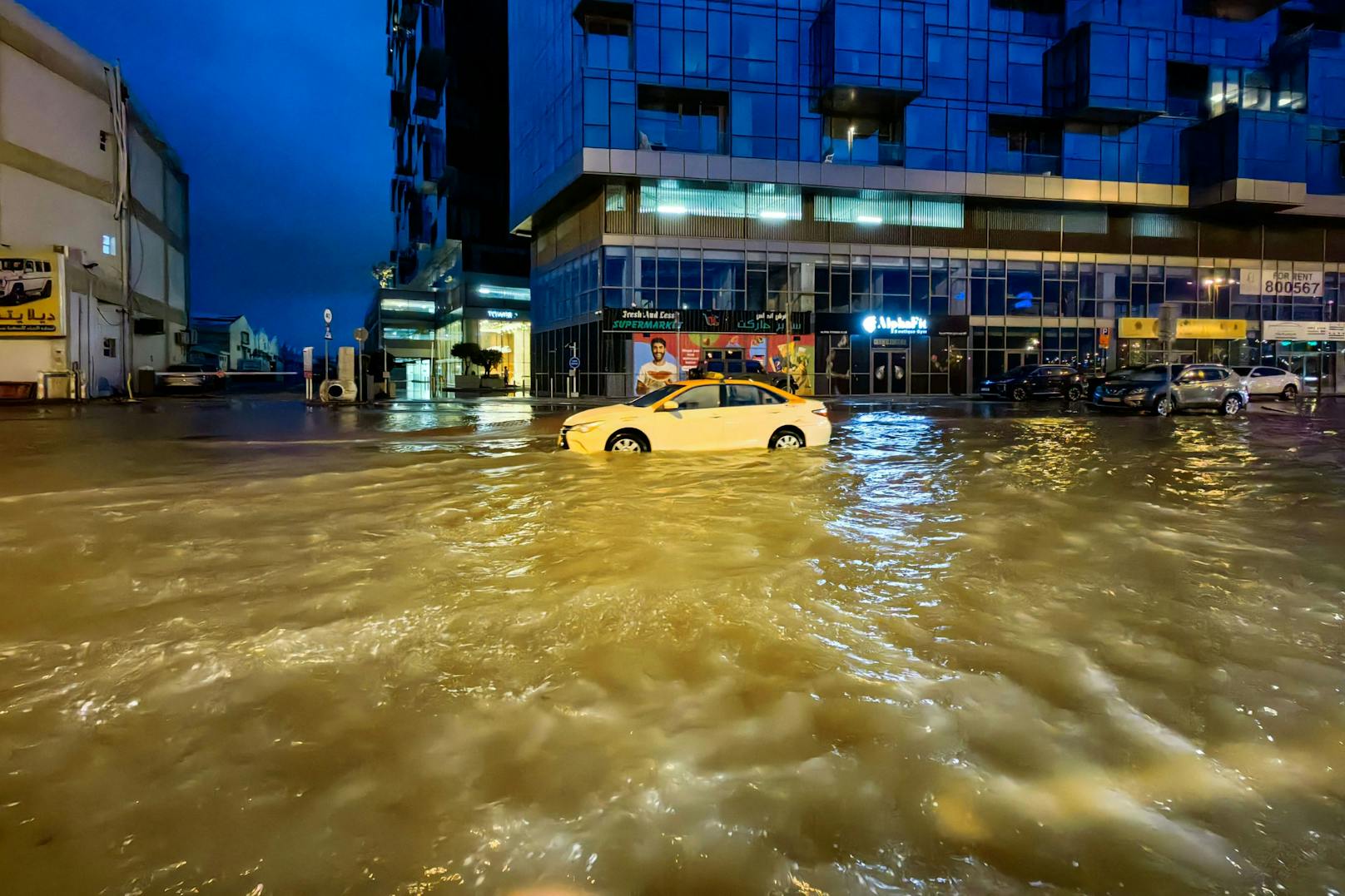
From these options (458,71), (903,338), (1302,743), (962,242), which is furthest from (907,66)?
(1302,743)

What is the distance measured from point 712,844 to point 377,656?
254 cm

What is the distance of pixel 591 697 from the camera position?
Result: 4.05 metres

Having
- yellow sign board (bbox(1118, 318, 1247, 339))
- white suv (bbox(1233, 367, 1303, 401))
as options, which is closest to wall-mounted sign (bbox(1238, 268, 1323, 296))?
yellow sign board (bbox(1118, 318, 1247, 339))

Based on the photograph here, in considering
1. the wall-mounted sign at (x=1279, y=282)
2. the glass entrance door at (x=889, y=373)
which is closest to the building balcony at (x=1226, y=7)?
the wall-mounted sign at (x=1279, y=282)

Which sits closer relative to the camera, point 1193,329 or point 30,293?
point 30,293

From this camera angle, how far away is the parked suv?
24203mm

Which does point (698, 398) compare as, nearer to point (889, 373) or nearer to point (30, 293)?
point (30, 293)

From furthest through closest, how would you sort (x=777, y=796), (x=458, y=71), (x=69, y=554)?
1. (x=458, y=71)
2. (x=69, y=554)
3. (x=777, y=796)

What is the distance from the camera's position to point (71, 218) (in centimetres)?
3284

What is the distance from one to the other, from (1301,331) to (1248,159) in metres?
11.6

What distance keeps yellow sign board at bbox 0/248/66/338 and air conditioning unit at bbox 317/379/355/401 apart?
32.5ft

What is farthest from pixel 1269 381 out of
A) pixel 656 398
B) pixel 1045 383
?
pixel 656 398

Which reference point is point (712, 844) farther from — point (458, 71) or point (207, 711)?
point (458, 71)

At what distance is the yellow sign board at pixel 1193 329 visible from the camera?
44062 millimetres
